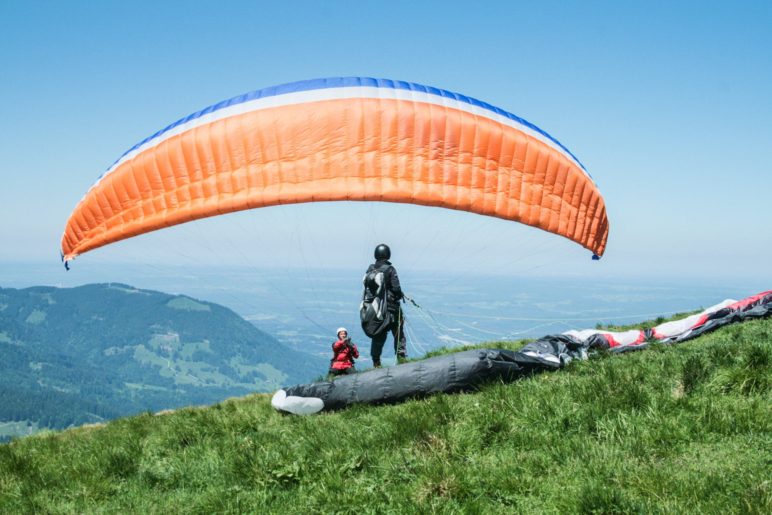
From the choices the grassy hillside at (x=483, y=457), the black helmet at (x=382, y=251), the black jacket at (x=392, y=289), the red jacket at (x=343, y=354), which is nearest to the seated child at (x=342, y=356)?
the red jacket at (x=343, y=354)

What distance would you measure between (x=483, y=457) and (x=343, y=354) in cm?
563

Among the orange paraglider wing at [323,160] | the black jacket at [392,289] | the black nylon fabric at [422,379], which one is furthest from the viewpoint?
the black jacket at [392,289]

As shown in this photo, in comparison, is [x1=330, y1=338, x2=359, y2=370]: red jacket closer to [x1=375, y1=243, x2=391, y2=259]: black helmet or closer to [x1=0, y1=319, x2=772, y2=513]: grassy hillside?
[x1=375, y1=243, x2=391, y2=259]: black helmet

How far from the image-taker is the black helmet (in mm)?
11008

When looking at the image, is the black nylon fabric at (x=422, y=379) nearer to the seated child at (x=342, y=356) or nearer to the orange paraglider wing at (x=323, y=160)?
the seated child at (x=342, y=356)

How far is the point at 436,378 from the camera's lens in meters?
6.86

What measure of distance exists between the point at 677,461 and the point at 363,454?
2.47m

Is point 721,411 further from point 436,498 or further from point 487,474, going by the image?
point 436,498

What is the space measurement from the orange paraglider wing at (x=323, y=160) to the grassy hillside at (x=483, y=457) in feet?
13.9

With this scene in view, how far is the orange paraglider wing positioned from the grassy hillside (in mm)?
4238

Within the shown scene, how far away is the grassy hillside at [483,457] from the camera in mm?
3619

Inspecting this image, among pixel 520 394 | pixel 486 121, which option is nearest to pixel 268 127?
pixel 486 121

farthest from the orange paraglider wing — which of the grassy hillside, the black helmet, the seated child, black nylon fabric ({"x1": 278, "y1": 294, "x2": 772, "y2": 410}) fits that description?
the grassy hillside

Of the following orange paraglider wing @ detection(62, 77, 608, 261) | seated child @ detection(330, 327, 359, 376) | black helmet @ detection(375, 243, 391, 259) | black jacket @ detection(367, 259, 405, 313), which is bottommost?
seated child @ detection(330, 327, 359, 376)
